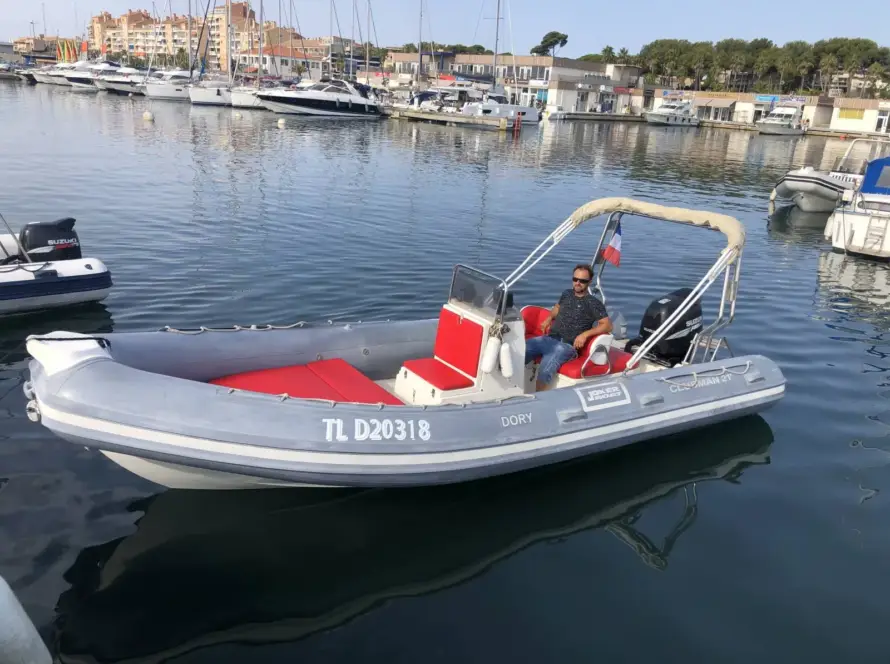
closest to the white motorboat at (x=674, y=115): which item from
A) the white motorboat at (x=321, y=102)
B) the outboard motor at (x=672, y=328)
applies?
the white motorboat at (x=321, y=102)

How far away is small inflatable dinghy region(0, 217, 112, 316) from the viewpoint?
1019 cm

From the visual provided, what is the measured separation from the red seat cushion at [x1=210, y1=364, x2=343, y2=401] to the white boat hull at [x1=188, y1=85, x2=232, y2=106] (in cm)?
5922

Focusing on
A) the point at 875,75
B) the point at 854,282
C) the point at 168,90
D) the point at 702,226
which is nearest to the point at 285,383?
the point at 702,226

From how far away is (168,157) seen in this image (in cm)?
2852

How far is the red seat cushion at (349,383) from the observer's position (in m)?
6.74

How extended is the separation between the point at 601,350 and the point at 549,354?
59cm

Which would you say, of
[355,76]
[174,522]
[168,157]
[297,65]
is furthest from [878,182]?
[297,65]

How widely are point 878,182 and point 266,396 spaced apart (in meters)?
19.3

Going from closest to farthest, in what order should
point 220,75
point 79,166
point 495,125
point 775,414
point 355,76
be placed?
point 775,414 < point 79,166 < point 495,125 < point 220,75 < point 355,76

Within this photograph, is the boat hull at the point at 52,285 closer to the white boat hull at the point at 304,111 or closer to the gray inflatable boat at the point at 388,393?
the gray inflatable boat at the point at 388,393

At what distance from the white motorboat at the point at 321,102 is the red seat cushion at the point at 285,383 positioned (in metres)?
52.2

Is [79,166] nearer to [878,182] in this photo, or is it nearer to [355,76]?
[878,182]

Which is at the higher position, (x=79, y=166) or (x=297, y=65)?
(x=297, y=65)

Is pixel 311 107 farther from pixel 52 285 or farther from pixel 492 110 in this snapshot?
pixel 52 285
